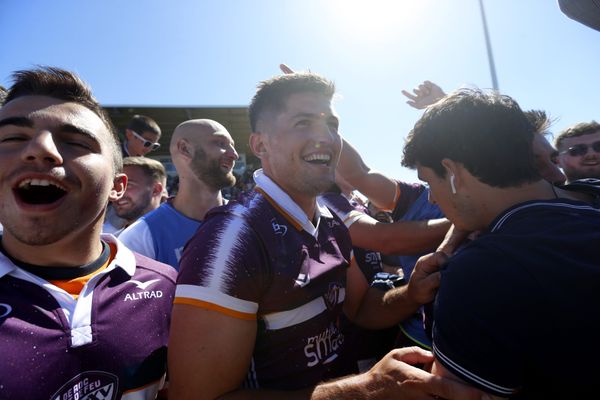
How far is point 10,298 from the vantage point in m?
1.16

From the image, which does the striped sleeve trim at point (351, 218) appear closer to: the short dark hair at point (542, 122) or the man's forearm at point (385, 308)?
the man's forearm at point (385, 308)

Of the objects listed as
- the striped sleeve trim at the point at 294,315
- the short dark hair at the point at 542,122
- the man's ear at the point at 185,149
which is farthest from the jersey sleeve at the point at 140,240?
the short dark hair at the point at 542,122

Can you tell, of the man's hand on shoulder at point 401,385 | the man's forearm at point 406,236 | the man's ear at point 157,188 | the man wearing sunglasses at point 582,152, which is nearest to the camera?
the man's hand on shoulder at point 401,385

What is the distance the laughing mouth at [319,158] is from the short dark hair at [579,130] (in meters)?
4.02

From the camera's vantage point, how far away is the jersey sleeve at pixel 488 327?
45.8 inches

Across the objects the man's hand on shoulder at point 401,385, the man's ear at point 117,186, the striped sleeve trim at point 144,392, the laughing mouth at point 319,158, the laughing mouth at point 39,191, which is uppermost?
the laughing mouth at point 319,158

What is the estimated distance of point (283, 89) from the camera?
2174 mm

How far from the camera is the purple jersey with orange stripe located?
4.39ft

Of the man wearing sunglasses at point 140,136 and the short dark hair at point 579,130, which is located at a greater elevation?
the short dark hair at point 579,130

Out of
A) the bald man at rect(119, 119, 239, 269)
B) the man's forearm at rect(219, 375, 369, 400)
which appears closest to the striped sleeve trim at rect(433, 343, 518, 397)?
the man's forearm at rect(219, 375, 369, 400)

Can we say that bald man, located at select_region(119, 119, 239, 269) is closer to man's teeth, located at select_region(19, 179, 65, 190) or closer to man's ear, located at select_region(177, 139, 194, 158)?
man's ear, located at select_region(177, 139, 194, 158)

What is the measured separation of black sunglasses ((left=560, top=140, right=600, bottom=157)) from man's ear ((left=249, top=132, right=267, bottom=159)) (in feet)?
13.9

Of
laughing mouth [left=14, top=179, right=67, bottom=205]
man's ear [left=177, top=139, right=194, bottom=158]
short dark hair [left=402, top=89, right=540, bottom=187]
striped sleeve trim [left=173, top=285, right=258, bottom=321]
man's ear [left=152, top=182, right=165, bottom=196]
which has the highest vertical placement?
short dark hair [left=402, top=89, right=540, bottom=187]

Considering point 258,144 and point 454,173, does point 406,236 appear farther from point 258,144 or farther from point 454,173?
point 258,144
